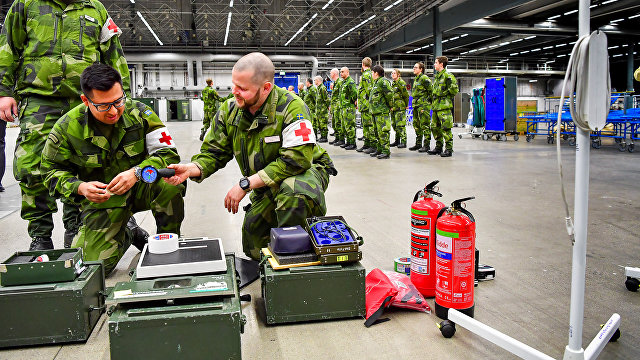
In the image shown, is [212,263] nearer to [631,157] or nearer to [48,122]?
[48,122]

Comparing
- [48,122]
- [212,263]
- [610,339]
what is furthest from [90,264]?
[610,339]

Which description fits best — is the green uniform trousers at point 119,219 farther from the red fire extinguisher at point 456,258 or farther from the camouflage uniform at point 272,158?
the red fire extinguisher at point 456,258

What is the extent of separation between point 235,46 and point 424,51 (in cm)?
1206

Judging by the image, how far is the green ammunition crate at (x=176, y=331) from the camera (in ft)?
4.76

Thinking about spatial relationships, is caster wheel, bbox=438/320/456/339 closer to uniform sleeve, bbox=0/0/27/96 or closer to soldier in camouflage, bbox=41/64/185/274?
soldier in camouflage, bbox=41/64/185/274

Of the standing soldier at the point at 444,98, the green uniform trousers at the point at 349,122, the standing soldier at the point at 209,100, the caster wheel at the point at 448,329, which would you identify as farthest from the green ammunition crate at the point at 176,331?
the standing soldier at the point at 209,100

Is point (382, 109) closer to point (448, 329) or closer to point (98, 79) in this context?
point (98, 79)

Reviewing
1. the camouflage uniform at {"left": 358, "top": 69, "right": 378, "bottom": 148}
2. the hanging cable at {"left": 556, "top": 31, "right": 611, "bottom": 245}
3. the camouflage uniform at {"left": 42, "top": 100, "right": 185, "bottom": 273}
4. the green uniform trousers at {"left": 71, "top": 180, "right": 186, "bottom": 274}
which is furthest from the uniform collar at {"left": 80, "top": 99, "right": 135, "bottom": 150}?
the camouflage uniform at {"left": 358, "top": 69, "right": 378, "bottom": 148}

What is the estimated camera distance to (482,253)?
112 inches

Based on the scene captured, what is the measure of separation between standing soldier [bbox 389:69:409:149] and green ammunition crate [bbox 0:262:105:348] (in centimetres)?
773

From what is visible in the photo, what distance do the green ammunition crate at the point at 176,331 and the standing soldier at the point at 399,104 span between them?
7814 millimetres

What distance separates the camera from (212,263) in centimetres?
176

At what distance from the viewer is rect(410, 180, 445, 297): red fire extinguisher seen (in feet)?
6.84

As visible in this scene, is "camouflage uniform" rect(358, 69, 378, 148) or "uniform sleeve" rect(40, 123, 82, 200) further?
"camouflage uniform" rect(358, 69, 378, 148)
